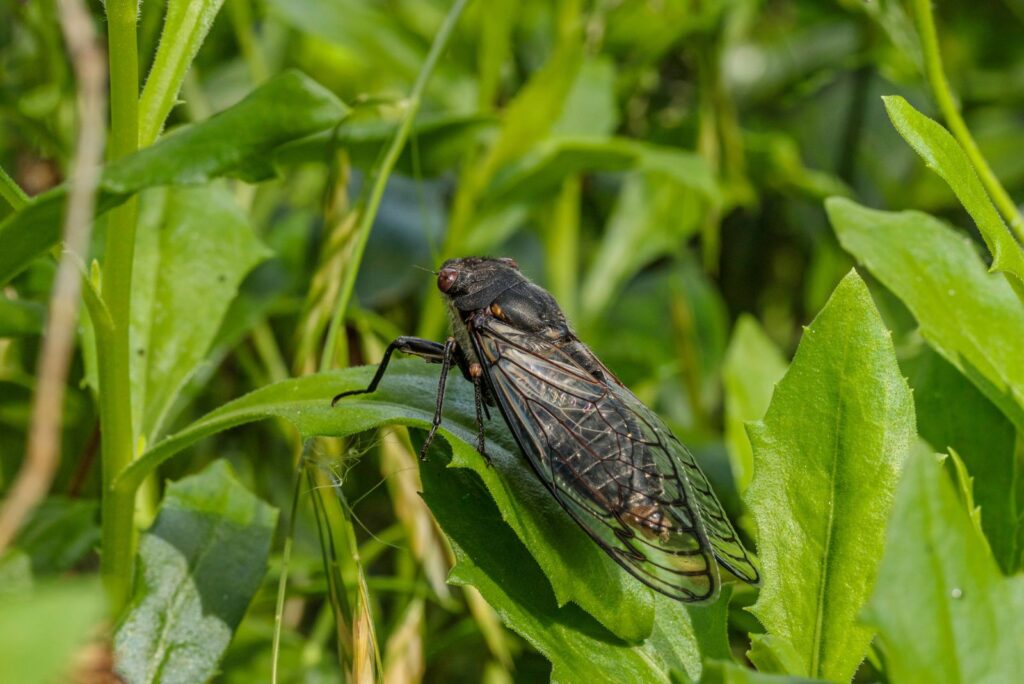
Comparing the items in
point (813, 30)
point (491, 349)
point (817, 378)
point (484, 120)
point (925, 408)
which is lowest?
point (925, 408)

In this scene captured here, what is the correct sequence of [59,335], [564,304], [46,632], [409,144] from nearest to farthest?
[46,632]
[59,335]
[409,144]
[564,304]

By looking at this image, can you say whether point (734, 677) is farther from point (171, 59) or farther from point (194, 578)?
point (171, 59)

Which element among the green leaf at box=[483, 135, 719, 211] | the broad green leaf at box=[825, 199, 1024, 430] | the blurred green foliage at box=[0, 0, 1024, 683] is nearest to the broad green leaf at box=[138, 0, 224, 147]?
the blurred green foliage at box=[0, 0, 1024, 683]

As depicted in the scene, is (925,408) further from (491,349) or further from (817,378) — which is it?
(491,349)

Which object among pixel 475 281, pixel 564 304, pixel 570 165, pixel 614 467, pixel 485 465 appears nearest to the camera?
pixel 485 465

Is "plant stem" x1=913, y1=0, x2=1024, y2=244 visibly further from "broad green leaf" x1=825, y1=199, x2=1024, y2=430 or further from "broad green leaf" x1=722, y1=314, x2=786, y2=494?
"broad green leaf" x1=722, y1=314, x2=786, y2=494

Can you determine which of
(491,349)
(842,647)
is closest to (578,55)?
(491,349)

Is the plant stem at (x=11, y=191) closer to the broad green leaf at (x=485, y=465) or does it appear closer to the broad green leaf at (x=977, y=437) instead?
the broad green leaf at (x=485, y=465)

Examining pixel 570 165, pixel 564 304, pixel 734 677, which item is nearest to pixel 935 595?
pixel 734 677
